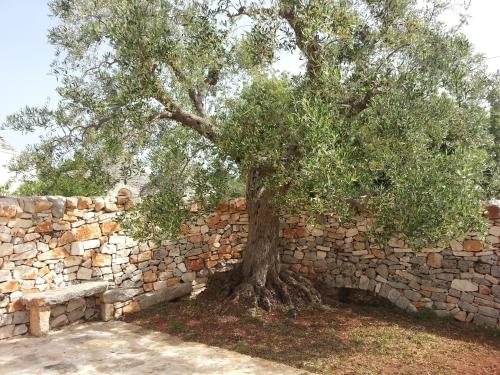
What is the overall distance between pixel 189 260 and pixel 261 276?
240 centimetres

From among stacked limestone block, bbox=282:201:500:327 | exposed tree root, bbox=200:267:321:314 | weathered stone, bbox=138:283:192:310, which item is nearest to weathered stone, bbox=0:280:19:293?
weathered stone, bbox=138:283:192:310

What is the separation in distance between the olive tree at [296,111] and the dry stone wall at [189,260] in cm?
151

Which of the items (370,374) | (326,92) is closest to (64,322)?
(370,374)

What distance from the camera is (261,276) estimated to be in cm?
1002

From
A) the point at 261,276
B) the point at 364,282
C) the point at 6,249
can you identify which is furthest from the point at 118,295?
the point at 364,282

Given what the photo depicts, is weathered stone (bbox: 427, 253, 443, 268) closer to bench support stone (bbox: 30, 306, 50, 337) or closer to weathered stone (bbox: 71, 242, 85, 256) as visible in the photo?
weathered stone (bbox: 71, 242, 85, 256)

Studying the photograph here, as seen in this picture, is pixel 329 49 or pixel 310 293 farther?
pixel 310 293

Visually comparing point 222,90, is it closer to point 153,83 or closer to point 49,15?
point 153,83

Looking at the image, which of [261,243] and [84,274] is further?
[261,243]

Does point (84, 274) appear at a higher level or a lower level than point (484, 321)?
higher

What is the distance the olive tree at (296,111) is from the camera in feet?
22.4

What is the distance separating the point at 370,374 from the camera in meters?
6.62

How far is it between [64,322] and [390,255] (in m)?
7.46

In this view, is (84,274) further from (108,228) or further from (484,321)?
(484,321)
